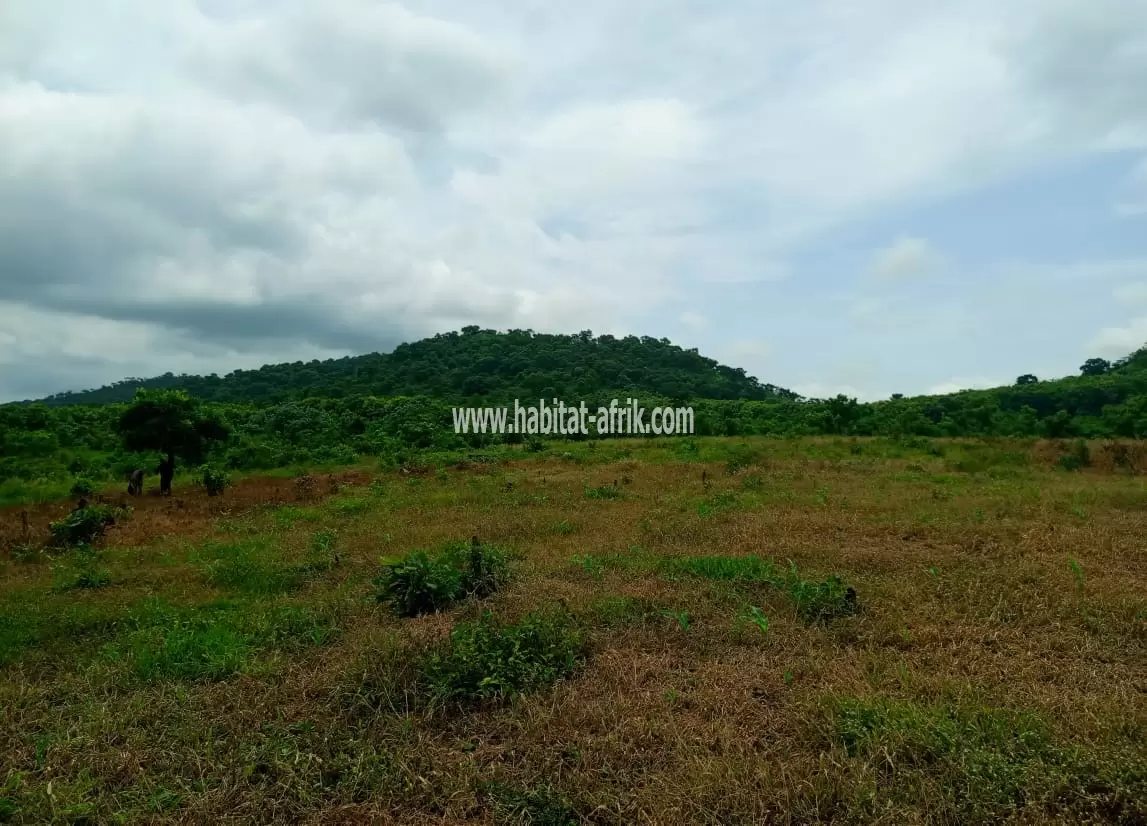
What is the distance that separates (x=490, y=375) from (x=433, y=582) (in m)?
50.1

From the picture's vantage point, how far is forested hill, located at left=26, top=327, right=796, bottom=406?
170 feet

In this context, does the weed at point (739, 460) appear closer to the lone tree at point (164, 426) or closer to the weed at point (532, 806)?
the lone tree at point (164, 426)

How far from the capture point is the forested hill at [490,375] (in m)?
51.8

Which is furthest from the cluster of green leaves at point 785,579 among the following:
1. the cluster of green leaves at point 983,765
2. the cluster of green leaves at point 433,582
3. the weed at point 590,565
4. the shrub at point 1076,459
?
the shrub at point 1076,459

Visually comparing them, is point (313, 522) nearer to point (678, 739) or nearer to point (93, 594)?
point (93, 594)

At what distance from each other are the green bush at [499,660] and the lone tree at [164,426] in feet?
45.1

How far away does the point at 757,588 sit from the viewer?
6.46 m

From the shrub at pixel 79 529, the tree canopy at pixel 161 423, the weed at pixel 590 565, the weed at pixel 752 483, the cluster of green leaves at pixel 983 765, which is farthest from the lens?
the tree canopy at pixel 161 423

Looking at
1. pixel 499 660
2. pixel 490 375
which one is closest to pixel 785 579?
pixel 499 660

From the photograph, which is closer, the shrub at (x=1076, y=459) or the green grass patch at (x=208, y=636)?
the green grass patch at (x=208, y=636)

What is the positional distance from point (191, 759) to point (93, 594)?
4.78m

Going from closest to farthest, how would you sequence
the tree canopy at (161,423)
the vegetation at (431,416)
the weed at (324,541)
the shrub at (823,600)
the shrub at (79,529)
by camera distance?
the shrub at (823,600)
the weed at (324,541)
the shrub at (79,529)
the tree canopy at (161,423)
the vegetation at (431,416)

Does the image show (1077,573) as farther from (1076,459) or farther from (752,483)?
(1076,459)

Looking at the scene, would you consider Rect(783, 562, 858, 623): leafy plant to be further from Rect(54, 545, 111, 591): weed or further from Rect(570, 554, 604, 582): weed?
Rect(54, 545, 111, 591): weed
